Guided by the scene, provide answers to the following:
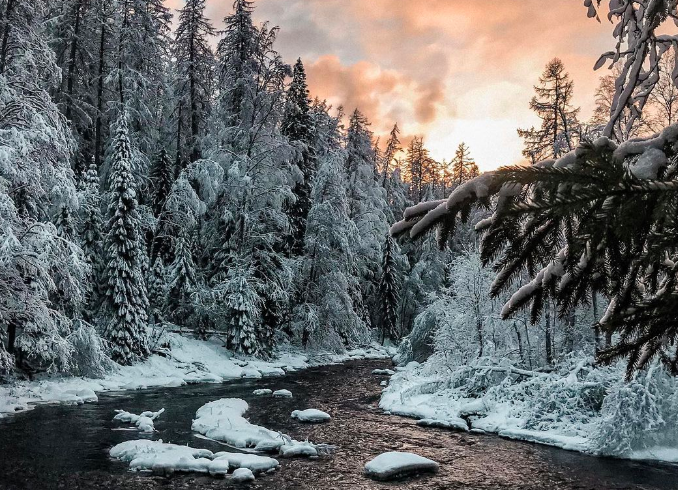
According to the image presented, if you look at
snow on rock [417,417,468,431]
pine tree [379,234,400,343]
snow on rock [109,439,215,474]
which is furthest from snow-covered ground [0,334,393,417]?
snow on rock [417,417,468,431]

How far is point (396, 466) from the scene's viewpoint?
10664 millimetres

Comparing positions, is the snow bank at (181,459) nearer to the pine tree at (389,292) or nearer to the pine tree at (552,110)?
the pine tree at (552,110)

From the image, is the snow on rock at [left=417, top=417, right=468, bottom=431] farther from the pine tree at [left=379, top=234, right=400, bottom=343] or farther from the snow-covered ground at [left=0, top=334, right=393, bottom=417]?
the pine tree at [left=379, top=234, right=400, bottom=343]

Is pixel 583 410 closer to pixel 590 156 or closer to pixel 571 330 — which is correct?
pixel 571 330

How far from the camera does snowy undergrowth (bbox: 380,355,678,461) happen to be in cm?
1327

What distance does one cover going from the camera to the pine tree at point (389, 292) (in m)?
44.4

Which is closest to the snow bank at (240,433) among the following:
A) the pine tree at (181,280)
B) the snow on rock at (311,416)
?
the snow on rock at (311,416)

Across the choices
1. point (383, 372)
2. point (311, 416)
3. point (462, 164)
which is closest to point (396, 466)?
point (311, 416)

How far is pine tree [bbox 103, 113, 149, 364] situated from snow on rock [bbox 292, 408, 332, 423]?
1137cm

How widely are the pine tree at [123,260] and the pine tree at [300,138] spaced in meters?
11.7

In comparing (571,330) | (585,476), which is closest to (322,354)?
(571,330)

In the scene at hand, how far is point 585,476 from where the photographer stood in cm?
1124

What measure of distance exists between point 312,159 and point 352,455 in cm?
3067

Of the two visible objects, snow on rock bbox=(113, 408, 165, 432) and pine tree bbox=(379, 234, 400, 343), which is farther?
pine tree bbox=(379, 234, 400, 343)
